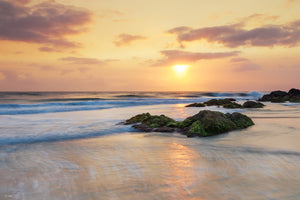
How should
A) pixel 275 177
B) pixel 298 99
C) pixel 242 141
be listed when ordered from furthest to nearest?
1. pixel 298 99
2. pixel 242 141
3. pixel 275 177

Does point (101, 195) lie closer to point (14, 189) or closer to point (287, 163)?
point (14, 189)

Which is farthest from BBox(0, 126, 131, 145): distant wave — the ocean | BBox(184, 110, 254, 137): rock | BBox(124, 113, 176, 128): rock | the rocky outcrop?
the rocky outcrop

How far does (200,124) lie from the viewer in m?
6.61

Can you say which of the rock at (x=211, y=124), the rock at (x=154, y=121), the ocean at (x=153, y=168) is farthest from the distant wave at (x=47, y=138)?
the rock at (x=211, y=124)

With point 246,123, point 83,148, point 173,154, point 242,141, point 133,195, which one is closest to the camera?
point 133,195

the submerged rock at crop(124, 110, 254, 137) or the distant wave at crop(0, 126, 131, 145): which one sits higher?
the submerged rock at crop(124, 110, 254, 137)

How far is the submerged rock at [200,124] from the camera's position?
6.44 metres

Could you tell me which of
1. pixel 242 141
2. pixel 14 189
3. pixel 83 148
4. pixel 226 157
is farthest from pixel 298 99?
pixel 14 189

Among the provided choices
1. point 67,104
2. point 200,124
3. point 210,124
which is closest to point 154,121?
point 200,124

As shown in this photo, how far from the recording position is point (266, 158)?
412 cm

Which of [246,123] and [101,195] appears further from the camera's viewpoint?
[246,123]

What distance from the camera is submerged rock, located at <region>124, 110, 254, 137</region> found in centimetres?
644

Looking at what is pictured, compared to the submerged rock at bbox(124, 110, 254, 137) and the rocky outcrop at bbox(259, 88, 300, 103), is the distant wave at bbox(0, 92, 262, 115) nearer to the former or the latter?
the rocky outcrop at bbox(259, 88, 300, 103)

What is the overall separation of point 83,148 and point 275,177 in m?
4.19
